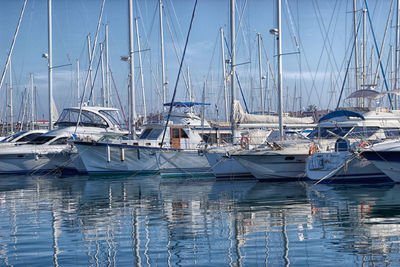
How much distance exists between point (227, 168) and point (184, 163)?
3097mm

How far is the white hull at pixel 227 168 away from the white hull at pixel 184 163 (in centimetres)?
217

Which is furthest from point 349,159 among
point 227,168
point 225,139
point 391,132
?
point 225,139

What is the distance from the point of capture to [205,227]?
11.3m

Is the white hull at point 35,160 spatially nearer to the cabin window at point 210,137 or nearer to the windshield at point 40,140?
the windshield at point 40,140

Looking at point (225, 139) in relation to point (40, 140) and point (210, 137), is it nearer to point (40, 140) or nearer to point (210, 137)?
point (210, 137)

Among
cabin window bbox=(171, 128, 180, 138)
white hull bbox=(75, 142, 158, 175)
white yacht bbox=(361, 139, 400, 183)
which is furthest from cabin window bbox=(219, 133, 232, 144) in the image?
white yacht bbox=(361, 139, 400, 183)

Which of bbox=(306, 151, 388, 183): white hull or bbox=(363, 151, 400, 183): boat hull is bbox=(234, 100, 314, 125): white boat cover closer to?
bbox=(306, 151, 388, 183): white hull

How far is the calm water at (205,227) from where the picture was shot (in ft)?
28.2

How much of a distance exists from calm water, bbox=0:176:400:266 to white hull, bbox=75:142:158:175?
6.58 metres

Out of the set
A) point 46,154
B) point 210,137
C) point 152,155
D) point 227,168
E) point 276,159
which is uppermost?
point 210,137

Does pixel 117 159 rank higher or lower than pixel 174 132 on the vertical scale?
lower

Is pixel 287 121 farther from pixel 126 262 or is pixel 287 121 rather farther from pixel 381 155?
pixel 126 262

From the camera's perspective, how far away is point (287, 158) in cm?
2155

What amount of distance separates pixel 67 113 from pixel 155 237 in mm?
25579
